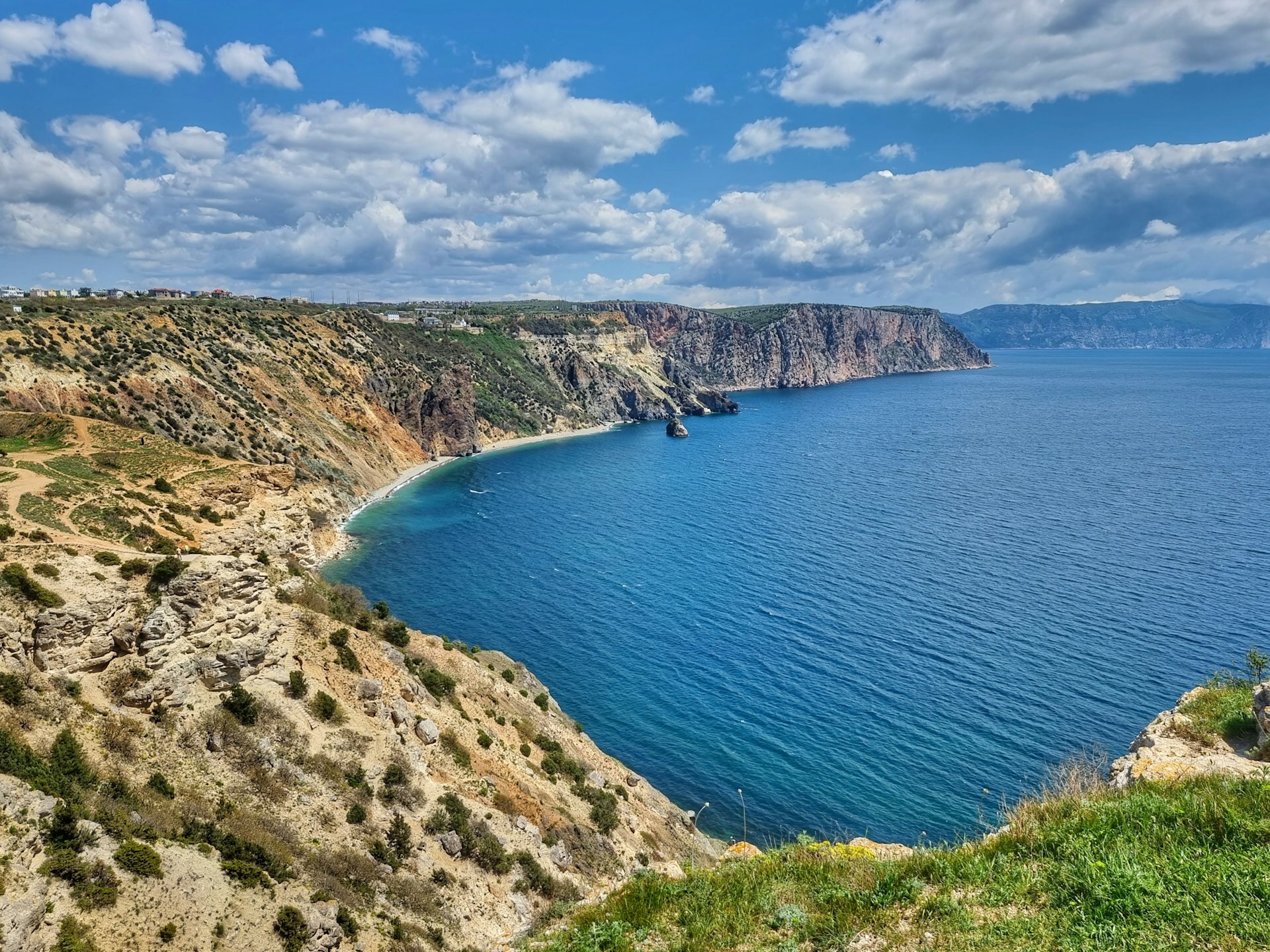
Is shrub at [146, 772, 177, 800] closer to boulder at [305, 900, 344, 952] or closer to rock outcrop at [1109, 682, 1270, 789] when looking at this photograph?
boulder at [305, 900, 344, 952]

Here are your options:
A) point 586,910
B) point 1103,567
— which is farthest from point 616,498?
point 586,910

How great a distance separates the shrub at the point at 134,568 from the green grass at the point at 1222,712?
34.0 m

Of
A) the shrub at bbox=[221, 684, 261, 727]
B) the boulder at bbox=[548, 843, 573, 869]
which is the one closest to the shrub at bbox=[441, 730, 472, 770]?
the boulder at bbox=[548, 843, 573, 869]

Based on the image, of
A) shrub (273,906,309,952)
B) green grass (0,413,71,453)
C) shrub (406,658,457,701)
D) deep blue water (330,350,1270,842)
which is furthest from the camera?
deep blue water (330,350,1270,842)

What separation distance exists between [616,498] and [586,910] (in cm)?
10228

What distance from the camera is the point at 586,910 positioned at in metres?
14.5

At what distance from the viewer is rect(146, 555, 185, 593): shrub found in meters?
25.4

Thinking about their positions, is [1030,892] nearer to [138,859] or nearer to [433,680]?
[138,859]

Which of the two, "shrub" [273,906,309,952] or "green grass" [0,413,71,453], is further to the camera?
"green grass" [0,413,71,453]

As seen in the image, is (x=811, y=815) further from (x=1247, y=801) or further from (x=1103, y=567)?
(x=1103, y=567)

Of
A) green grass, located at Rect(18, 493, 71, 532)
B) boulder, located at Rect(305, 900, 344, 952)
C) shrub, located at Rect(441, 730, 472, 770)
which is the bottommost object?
shrub, located at Rect(441, 730, 472, 770)

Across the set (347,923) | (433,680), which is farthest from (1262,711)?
A: (433,680)

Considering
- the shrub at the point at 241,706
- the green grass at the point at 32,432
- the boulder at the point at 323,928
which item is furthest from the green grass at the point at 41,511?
the boulder at the point at 323,928

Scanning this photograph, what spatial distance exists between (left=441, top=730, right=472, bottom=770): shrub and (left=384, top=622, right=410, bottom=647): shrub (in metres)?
8.28
